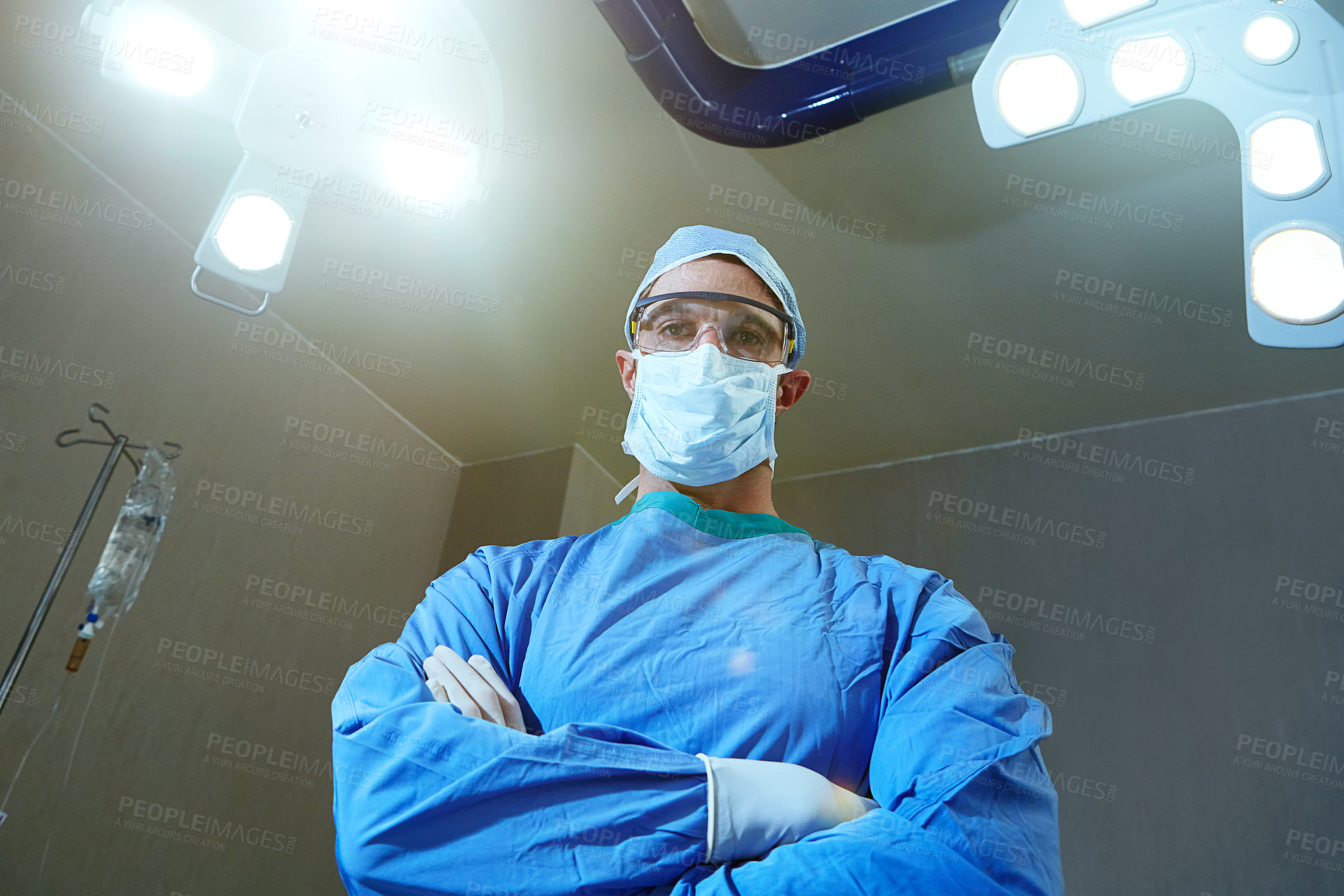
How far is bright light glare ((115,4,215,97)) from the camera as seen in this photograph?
153cm

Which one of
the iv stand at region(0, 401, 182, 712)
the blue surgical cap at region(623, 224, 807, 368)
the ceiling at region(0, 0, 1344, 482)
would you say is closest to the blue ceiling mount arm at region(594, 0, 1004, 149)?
the ceiling at region(0, 0, 1344, 482)

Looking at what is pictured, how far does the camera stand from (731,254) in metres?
1.33

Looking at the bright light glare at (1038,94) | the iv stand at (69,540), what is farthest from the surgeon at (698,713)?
the iv stand at (69,540)

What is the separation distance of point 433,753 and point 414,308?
2475 millimetres

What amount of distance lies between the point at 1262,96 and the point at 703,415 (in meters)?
0.87

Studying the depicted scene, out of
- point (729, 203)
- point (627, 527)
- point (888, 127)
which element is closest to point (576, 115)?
point (729, 203)

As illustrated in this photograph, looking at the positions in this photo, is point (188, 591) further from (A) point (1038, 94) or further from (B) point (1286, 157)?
(B) point (1286, 157)

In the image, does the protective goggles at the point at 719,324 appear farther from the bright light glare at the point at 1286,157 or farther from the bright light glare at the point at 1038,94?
the bright light glare at the point at 1286,157

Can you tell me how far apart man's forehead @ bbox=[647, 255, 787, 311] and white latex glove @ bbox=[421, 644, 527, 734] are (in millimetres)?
641

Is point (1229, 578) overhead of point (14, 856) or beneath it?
overhead

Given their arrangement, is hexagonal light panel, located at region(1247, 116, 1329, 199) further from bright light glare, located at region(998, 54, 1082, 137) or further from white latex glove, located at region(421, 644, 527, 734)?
white latex glove, located at region(421, 644, 527, 734)

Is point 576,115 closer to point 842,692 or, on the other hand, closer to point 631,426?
point 631,426

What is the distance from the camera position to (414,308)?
3.06 metres

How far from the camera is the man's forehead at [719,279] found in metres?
1.30
